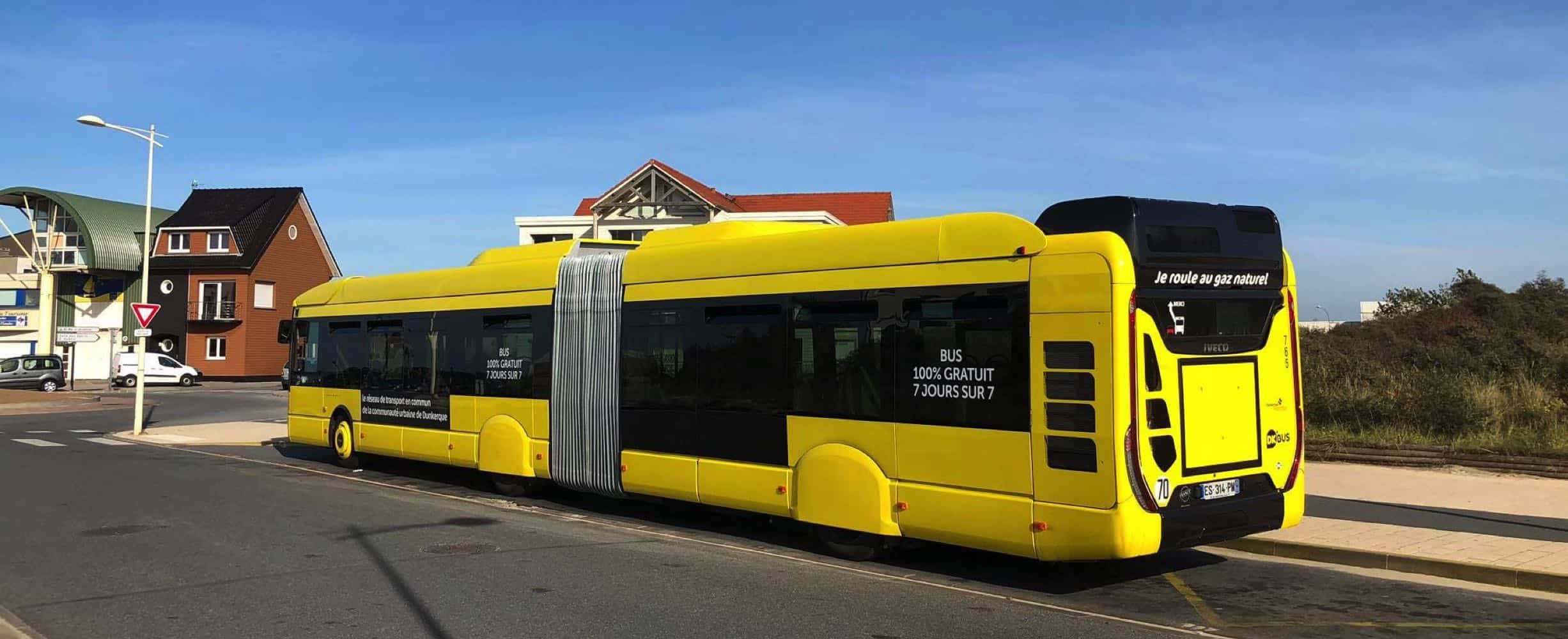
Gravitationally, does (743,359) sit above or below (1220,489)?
above

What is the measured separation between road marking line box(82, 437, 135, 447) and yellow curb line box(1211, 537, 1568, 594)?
20.7 metres

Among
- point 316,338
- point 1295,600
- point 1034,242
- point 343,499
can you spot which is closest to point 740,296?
point 1034,242

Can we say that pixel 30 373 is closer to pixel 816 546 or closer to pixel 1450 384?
pixel 816 546

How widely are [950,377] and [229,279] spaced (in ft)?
188

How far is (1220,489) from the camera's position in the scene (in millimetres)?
7875

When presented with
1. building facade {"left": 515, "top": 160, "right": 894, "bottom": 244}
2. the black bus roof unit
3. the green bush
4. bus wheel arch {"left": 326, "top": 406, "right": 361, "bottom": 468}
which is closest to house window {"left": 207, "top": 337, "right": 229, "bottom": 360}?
building facade {"left": 515, "top": 160, "right": 894, "bottom": 244}

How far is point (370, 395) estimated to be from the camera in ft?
52.2

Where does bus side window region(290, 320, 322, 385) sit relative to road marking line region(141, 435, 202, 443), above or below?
above

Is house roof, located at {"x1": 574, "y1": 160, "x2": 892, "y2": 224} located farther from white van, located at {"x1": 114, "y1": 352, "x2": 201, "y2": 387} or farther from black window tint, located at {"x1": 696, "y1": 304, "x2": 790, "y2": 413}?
black window tint, located at {"x1": 696, "y1": 304, "x2": 790, "y2": 413}

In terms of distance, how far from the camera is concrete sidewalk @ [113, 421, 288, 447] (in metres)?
22.4

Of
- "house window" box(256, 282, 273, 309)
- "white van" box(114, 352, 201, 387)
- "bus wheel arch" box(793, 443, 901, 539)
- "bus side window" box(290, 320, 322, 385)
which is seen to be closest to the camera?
"bus wheel arch" box(793, 443, 901, 539)

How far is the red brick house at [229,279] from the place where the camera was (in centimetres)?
5709

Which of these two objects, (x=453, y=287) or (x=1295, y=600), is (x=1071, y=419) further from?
(x=453, y=287)

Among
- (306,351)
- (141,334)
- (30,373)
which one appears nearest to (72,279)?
(30,373)
